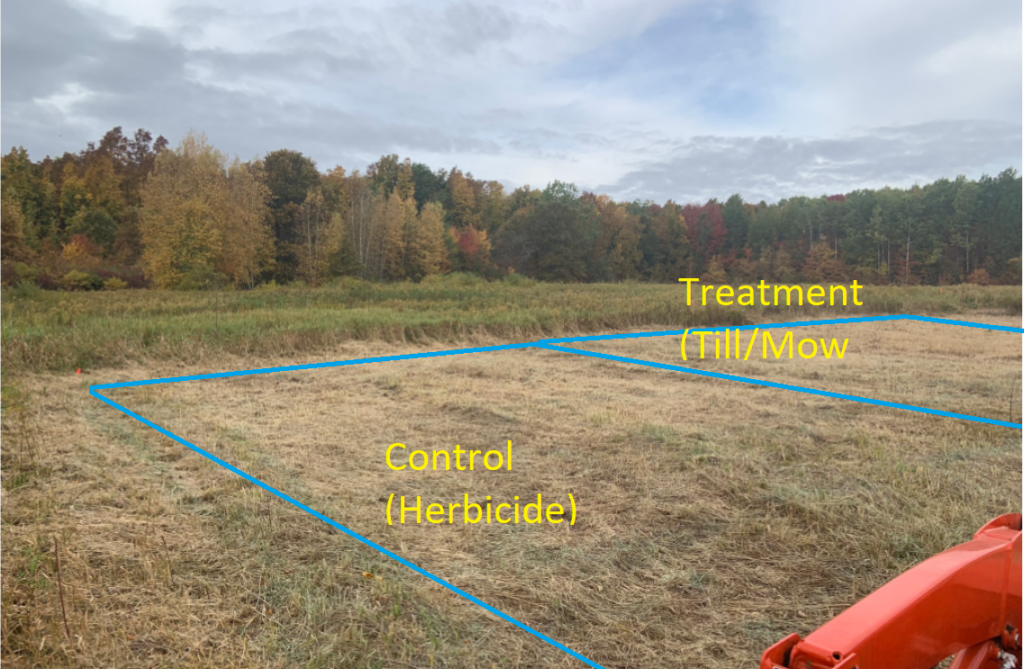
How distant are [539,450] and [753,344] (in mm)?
8818

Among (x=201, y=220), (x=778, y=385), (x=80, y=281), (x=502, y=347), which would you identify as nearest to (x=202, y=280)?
(x=201, y=220)

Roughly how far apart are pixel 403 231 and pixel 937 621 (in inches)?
→ 1179

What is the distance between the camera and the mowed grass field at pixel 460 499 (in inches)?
113

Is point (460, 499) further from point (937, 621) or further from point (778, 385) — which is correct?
point (778, 385)

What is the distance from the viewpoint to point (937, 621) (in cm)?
127

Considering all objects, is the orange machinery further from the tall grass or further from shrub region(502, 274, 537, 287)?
shrub region(502, 274, 537, 287)

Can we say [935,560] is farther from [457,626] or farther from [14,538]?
[14,538]

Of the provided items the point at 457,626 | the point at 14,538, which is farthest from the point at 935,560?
the point at 14,538

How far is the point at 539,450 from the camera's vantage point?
568 centimetres

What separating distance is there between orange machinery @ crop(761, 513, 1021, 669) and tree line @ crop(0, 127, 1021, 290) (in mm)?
15690

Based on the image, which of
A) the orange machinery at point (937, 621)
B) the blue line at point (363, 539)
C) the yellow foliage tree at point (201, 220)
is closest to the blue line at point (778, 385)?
the blue line at point (363, 539)

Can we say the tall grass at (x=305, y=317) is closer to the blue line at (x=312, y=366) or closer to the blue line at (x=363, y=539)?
the blue line at (x=312, y=366)

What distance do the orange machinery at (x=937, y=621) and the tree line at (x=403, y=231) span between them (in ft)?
51.5

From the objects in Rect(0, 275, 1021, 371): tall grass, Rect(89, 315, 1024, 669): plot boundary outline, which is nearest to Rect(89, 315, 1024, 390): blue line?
Rect(89, 315, 1024, 669): plot boundary outline
